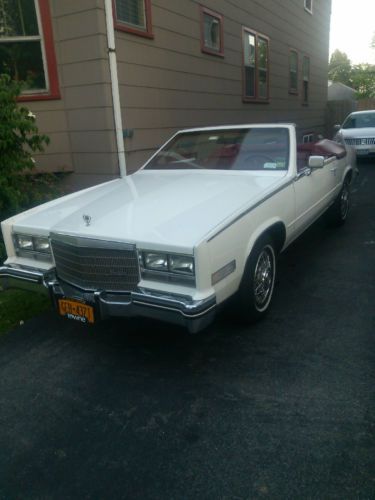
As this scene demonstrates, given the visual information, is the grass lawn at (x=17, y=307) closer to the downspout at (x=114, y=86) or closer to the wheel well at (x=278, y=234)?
the wheel well at (x=278, y=234)

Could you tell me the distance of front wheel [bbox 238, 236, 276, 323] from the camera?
3391mm

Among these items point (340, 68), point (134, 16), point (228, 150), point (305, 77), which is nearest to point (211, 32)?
point (134, 16)

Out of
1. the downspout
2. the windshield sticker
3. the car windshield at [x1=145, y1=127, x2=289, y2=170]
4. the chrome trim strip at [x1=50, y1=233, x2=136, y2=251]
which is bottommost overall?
the chrome trim strip at [x1=50, y1=233, x2=136, y2=251]

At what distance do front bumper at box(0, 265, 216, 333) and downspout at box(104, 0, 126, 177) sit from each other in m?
3.57

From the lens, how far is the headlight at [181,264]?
9.30 ft

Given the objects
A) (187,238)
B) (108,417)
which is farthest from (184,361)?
(187,238)

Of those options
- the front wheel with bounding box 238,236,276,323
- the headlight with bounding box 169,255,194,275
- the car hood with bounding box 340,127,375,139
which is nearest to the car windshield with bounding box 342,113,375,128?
the car hood with bounding box 340,127,375,139

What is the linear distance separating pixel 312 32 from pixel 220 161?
46.8 feet

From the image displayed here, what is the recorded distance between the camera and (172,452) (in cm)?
240

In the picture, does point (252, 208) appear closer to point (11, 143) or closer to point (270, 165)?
point (270, 165)

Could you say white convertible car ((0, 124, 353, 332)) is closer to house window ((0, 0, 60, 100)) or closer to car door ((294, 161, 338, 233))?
car door ((294, 161, 338, 233))

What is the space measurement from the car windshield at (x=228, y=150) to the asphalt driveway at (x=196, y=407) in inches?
55.3

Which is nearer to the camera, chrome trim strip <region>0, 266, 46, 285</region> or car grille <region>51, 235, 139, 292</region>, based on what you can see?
car grille <region>51, 235, 139, 292</region>

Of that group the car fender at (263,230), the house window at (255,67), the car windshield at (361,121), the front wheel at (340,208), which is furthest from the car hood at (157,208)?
the car windshield at (361,121)
